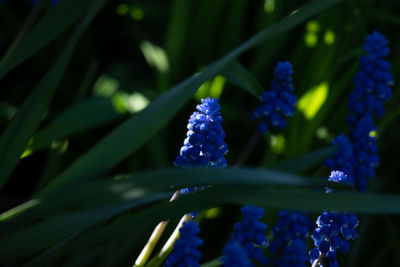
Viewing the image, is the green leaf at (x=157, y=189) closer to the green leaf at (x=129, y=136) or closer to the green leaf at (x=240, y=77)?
the green leaf at (x=129, y=136)

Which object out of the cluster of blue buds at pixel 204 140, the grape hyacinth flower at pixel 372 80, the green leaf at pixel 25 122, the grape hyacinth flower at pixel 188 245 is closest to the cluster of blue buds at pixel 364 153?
the grape hyacinth flower at pixel 372 80

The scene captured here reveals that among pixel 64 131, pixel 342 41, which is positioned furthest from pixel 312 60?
pixel 64 131

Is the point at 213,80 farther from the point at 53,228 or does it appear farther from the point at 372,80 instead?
the point at 53,228

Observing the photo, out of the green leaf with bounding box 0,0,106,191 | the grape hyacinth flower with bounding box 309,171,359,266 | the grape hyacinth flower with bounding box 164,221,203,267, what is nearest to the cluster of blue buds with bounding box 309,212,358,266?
the grape hyacinth flower with bounding box 309,171,359,266

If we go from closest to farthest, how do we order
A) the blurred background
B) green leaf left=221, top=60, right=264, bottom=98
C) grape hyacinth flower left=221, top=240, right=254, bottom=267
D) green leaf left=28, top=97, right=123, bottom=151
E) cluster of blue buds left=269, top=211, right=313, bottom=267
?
1. grape hyacinth flower left=221, top=240, right=254, bottom=267
2. cluster of blue buds left=269, top=211, right=313, bottom=267
3. green leaf left=221, top=60, right=264, bottom=98
4. green leaf left=28, top=97, right=123, bottom=151
5. the blurred background

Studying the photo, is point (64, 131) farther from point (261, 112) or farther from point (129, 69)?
point (129, 69)

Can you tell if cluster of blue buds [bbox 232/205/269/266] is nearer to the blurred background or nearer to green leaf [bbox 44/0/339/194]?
green leaf [bbox 44/0/339/194]
